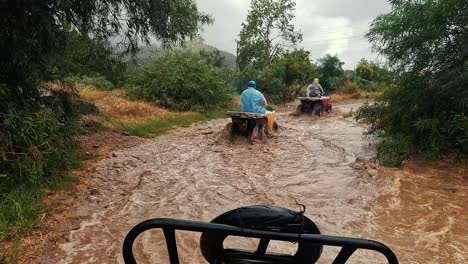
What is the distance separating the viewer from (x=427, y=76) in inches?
348

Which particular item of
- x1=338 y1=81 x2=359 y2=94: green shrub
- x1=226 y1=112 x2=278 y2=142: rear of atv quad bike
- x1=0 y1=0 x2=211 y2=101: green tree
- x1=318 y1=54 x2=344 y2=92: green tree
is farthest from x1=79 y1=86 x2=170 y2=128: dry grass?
x1=318 y1=54 x2=344 y2=92: green tree

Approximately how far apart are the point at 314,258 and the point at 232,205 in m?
4.54

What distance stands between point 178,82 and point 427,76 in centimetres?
1166

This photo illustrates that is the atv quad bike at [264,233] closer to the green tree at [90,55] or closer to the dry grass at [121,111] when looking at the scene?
the green tree at [90,55]

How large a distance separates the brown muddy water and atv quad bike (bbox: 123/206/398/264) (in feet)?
8.47

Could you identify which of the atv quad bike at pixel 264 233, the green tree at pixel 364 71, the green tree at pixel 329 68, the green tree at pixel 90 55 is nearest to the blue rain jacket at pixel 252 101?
the green tree at pixel 90 55

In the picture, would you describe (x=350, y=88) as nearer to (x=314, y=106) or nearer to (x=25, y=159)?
(x=314, y=106)

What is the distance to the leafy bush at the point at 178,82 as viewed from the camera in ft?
60.0

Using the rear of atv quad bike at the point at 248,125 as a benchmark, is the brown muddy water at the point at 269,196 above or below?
below

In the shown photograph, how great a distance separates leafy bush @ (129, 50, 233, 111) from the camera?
60.0ft

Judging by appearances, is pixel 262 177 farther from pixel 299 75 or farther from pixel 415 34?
A: pixel 299 75

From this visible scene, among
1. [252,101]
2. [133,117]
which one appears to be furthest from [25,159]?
[133,117]

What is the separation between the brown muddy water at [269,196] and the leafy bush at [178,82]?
22.9ft

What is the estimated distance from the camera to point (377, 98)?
11.0 metres
